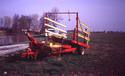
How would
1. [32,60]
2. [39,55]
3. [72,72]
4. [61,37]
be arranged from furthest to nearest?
[61,37] < [39,55] < [32,60] < [72,72]

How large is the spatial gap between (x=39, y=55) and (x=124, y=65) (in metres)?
5.00

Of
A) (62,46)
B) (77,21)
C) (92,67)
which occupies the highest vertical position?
(77,21)

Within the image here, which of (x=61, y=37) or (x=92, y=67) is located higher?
(x=61, y=37)

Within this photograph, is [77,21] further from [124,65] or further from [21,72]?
[21,72]

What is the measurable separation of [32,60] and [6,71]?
258 centimetres

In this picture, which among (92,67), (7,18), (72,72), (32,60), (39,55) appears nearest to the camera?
(72,72)

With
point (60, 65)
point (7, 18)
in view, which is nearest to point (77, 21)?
point (60, 65)

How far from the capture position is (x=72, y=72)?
8.64 metres

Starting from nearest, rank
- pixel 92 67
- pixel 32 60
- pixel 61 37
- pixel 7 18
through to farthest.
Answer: pixel 92 67 → pixel 32 60 → pixel 61 37 → pixel 7 18

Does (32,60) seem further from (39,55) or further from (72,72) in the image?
(72,72)

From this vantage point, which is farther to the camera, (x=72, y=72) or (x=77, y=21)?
(x=77, y=21)

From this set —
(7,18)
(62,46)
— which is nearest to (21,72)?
Result: (62,46)

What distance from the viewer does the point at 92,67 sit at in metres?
9.78

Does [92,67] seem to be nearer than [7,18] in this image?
Yes
